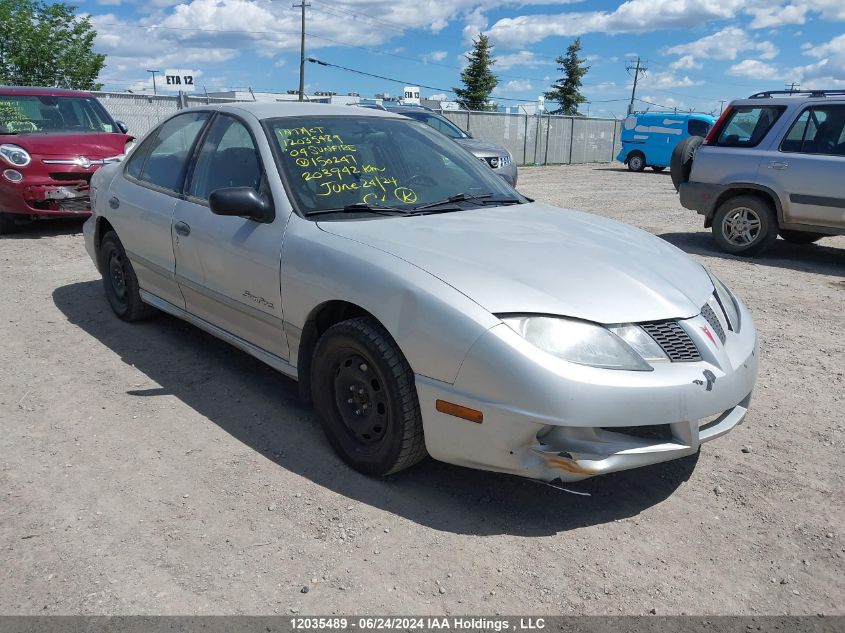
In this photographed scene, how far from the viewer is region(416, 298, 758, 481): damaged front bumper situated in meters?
2.55

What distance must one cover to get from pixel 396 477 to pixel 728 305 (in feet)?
5.85

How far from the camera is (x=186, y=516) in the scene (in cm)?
292

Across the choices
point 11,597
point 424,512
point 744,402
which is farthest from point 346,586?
point 744,402

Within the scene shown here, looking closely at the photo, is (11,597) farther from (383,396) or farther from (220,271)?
(220,271)

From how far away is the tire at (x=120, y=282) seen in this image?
511cm

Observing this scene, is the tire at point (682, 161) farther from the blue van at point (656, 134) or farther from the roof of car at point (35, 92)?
the blue van at point (656, 134)

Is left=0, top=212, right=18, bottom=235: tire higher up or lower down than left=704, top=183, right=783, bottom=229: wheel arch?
lower down

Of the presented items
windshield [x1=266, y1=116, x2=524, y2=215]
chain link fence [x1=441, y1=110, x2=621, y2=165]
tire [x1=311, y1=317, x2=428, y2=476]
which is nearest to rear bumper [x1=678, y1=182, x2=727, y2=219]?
windshield [x1=266, y1=116, x2=524, y2=215]

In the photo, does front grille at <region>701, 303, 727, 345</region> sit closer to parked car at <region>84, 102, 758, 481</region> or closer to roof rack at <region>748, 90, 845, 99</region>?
parked car at <region>84, 102, 758, 481</region>

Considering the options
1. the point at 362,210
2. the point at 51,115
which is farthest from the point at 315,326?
the point at 51,115

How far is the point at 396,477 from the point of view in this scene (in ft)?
10.6

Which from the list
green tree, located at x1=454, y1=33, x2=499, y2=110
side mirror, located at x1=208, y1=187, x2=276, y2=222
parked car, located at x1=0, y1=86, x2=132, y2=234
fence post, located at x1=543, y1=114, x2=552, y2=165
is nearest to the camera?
side mirror, located at x1=208, y1=187, x2=276, y2=222

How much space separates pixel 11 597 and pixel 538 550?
1895mm

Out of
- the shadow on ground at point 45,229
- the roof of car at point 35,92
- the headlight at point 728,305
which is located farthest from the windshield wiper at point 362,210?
the roof of car at point 35,92
